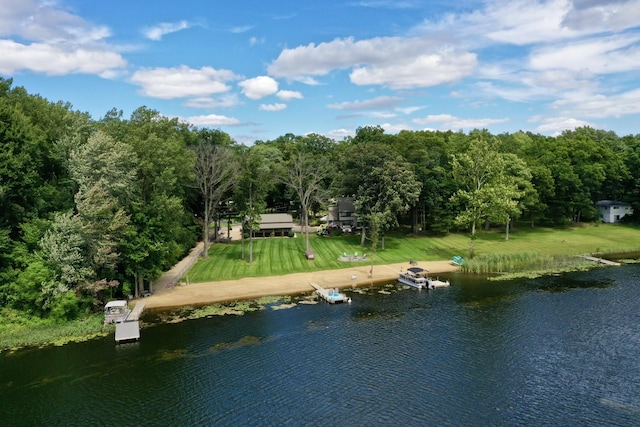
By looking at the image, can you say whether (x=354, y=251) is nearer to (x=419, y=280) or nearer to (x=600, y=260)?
(x=419, y=280)

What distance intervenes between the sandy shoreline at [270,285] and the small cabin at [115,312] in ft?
15.9

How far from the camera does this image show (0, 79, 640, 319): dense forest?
4331 cm

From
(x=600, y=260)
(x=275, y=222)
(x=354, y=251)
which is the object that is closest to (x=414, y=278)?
(x=354, y=251)

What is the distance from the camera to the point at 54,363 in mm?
35094

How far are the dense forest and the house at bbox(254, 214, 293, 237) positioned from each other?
6.94 meters

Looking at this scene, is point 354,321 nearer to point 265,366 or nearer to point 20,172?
point 265,366

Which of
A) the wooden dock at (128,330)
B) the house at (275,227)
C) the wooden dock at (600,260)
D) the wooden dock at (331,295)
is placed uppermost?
the house at (275,227)

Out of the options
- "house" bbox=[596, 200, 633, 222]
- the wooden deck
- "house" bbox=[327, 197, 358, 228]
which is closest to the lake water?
the wooden deck

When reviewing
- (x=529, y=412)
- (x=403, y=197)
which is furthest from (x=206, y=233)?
(x=529, y=412)

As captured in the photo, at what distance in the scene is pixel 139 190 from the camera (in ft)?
168

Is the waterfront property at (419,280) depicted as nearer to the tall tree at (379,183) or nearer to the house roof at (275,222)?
the tall tree at (379,183)

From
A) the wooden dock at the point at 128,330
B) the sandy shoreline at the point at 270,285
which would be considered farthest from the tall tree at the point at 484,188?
the wooden dock at the point at 128,330

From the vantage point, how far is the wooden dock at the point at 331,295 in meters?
49.9

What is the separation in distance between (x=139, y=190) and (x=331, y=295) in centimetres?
2402
